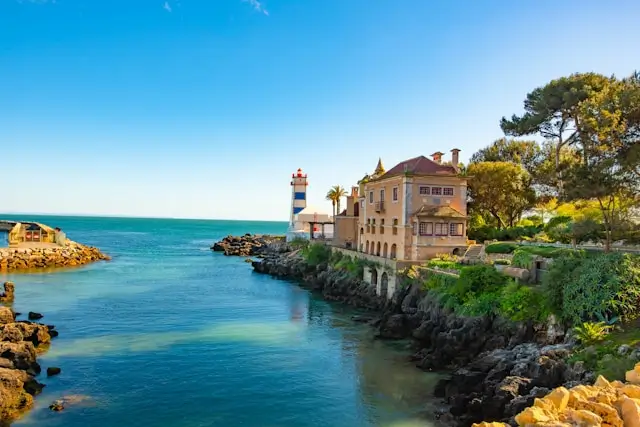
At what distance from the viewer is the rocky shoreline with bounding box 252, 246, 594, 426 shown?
17266mm

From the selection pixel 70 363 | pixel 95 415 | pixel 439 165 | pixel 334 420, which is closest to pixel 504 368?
pixel 334 420

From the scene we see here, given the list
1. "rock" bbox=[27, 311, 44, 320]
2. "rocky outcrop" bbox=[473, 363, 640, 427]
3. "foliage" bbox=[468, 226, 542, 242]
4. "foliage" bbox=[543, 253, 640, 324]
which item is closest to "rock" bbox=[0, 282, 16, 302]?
"rock" bbox=[27, 311, 44, 320]

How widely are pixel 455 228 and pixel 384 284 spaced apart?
7181 millimetres

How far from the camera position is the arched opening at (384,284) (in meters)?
38.4

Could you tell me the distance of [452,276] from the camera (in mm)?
30375

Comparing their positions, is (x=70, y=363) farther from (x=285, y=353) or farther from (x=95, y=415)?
(x=285, y=353)

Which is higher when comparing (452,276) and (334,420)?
(452,276)

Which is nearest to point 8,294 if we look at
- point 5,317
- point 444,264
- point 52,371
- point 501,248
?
point 5,317

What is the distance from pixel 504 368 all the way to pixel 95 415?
16.0 meters

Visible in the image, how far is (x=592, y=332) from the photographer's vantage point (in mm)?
18875

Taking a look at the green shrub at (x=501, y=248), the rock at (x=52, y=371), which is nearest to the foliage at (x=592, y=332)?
the green shrub at (x=501, y=248)

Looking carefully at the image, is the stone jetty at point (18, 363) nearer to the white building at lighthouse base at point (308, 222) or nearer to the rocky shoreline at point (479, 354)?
the rocky shoreline at point (479, 354)

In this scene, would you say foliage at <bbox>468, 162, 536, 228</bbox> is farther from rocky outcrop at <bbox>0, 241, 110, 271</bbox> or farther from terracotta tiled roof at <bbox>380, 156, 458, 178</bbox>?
rocky outcrop at <bbox>0, 241, 110, 271</bbox>

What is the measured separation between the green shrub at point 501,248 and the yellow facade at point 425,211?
3269 millimetres
